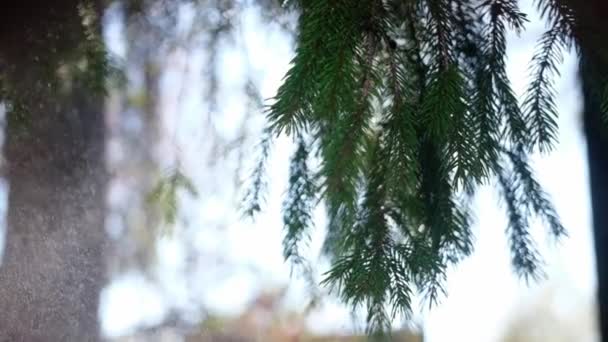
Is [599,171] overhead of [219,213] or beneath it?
overhead

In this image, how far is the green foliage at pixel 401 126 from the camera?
653mm

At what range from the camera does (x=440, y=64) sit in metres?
0.72

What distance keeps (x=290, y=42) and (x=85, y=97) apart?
33 cm

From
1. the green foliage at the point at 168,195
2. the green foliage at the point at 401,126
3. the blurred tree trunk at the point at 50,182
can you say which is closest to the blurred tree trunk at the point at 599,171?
the green foliage at the point at 401,126

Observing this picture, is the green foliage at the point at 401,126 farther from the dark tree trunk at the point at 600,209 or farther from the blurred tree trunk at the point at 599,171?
the dark tree trunk at the point at 600,209

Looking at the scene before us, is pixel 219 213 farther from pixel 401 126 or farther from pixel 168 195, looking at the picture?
pixel 401 126

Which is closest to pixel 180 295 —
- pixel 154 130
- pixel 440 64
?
pixel 154 130

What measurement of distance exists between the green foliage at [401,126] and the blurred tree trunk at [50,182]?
0.81 ft

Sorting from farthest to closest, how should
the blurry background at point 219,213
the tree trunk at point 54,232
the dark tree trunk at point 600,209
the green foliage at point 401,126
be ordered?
the dark tree trunk at point 600,209 → the blurry background at point 219,213 → the tree trunk at point 54,232 → the green foliage at point 401,126

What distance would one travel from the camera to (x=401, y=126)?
68 cm

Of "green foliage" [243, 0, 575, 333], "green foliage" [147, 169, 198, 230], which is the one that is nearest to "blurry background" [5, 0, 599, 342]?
"green foliage" [147, 169, 198, 230]

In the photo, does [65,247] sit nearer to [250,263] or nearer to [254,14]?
[250,263]

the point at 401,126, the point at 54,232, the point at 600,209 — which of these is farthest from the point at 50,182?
the point at 600,209

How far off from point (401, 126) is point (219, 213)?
0.41 m
